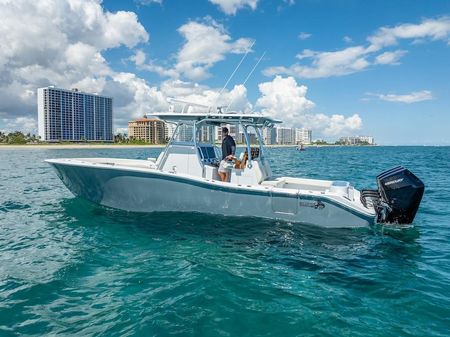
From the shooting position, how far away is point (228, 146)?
33.7 ft

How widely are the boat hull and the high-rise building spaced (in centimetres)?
14429

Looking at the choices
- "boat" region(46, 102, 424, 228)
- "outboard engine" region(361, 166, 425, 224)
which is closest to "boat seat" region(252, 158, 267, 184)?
"boat" region(46, 102, 424, 228)

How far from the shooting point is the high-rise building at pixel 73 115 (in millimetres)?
138875

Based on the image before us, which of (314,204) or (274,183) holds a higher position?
(274,183)

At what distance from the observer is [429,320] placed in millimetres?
4758

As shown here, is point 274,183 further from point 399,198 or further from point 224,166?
point 399,198

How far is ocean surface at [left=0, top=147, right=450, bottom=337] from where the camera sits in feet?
15.1

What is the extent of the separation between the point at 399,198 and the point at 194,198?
525 cm

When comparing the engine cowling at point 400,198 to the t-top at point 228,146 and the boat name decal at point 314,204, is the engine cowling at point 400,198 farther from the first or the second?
the t-top at point 228,146

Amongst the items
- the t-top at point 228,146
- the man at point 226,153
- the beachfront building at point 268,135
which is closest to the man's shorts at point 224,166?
the man at point 226,153

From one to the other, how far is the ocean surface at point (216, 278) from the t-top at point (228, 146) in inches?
78.9

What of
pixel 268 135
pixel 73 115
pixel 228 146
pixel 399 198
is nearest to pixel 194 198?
pixel 228 146

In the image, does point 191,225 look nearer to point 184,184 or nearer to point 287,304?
point 184,184

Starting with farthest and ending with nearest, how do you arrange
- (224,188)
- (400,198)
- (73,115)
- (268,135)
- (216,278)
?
(73,115), (268,135), (224,188), (400,198), (216,278)
